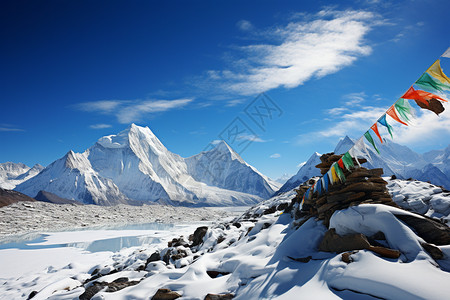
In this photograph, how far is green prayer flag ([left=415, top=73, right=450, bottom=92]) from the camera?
17.3ft

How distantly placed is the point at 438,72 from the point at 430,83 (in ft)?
0.80

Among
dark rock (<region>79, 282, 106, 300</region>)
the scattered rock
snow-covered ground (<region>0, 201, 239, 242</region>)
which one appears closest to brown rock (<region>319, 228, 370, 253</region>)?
the scattered rock

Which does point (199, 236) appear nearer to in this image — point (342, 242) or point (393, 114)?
point (342, 242)

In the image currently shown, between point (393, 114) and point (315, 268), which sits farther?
point (393, 114)

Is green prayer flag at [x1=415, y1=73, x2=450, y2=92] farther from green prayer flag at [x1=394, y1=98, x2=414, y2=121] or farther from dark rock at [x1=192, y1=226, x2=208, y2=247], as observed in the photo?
dark rock at [x1=192, y1=226, x2=208, y2=247]

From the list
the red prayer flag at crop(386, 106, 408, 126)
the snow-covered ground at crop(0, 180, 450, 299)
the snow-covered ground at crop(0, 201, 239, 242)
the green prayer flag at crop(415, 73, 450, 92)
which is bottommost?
the snow-covered ground at crop(0, 201, 239, 242)

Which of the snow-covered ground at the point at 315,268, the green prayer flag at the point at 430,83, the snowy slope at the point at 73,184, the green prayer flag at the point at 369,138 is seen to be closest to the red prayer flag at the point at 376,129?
the green prayer flag at the point at 369,138

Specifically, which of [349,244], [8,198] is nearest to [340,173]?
[349,244]

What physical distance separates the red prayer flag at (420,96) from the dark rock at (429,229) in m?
2.60

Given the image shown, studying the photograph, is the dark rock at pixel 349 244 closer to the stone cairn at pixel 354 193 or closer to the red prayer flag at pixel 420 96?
the stone cairn at pixel 354 193

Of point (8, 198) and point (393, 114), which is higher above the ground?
point (393, 114)

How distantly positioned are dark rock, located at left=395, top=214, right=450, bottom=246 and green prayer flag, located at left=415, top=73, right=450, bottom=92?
2863mm

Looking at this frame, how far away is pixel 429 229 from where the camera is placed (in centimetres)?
535

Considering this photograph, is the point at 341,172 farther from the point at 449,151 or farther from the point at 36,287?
the point at 449,151
